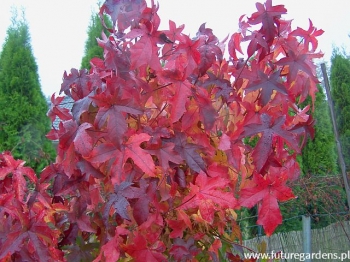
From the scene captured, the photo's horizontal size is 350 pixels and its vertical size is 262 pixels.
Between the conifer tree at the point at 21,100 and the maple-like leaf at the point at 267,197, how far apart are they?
510 centimetres

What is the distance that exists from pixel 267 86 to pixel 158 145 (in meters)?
0.29

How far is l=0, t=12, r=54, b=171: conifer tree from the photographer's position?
5.85m

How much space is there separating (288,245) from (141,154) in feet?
10.6

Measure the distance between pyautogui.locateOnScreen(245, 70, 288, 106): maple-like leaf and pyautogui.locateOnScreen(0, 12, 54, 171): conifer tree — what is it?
5082 millimetres

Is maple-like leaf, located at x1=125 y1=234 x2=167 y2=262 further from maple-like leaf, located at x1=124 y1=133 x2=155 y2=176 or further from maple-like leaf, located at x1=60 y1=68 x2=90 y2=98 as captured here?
maple-like leaf, located at x1=60 y1=68 x2=90 y2=98

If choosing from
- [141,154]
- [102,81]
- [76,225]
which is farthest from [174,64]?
[76,225]

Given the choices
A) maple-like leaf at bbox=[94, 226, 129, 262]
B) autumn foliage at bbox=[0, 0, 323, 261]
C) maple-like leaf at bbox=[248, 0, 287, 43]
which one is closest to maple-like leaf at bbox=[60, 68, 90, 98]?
autumn foliage at bbox=[0, 0, 323, 261]

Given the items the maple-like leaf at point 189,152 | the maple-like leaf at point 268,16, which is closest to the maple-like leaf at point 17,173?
the maple-like leaf at point 189,152

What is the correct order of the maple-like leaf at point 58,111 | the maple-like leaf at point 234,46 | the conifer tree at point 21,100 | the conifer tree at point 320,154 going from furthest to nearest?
the conifer tree at point 320,154, the conifer tree at point 21,100, the maple-like leaf at point 234,46, the maple-like leaf at point 58,111

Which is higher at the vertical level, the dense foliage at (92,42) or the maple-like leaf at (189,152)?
the dense foliage at (92,42)

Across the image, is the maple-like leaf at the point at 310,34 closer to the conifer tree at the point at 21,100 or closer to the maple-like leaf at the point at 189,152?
the maple-like leaf at the point at 189,152

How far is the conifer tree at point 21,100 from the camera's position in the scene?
19.2 ft

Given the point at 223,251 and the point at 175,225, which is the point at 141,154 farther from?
the point at 223,251

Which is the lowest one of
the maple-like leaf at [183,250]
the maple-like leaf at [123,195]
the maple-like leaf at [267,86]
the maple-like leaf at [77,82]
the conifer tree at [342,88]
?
the maple-like leaf at [183,250]
